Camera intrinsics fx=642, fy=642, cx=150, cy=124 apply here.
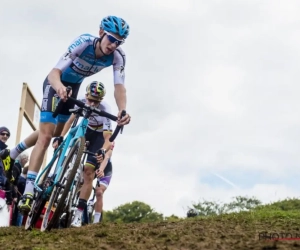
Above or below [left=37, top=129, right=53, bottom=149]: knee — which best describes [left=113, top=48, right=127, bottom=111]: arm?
above

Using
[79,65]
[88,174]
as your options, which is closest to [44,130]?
[79,65]

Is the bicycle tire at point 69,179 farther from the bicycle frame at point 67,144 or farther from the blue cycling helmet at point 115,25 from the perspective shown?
the blue cycling helmet at point 115,25

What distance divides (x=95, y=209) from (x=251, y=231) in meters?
6.80

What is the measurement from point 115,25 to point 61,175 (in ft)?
6.84

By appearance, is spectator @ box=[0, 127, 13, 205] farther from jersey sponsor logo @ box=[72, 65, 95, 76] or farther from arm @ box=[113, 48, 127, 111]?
arm @ box=[113, 48, 127, 111]

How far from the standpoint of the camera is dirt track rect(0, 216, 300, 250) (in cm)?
649

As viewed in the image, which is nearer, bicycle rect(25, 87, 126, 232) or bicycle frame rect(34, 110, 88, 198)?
bicycle rect(25, 87, 126, 232)

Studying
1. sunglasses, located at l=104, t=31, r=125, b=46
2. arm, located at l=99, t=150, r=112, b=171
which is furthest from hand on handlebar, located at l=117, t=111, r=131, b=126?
arm, located at l=99, t=150, r=112, b=171

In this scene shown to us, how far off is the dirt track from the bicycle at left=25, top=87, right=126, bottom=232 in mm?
291

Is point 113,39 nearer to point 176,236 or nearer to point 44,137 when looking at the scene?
point 44,137

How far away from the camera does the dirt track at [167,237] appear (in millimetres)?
6492

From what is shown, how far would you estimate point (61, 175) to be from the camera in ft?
26.8

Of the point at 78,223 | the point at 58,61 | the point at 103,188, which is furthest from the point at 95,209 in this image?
the point at 58,61

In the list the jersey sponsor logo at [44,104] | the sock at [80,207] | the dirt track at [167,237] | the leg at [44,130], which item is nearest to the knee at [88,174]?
the sock at [80,207]
